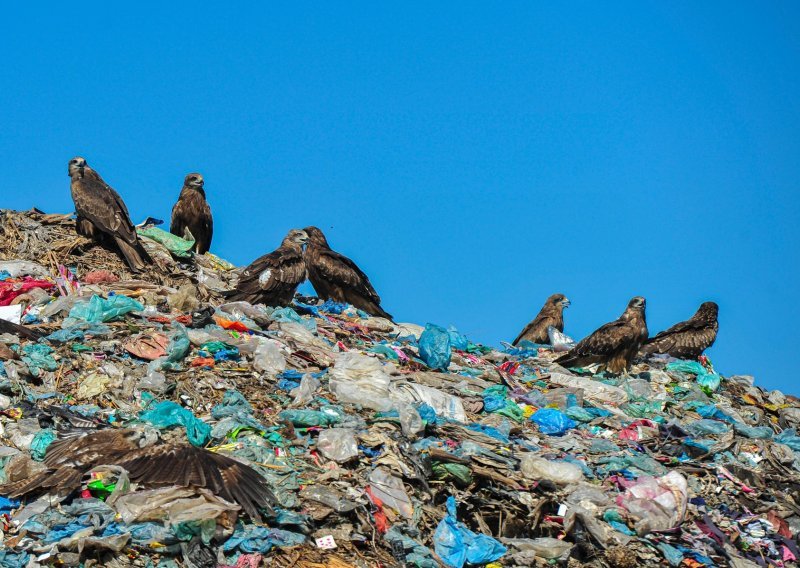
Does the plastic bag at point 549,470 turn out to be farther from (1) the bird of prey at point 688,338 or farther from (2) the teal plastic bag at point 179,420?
(1) the bird of prey at point 688,338

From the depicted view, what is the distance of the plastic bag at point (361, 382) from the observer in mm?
8562

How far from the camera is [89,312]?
9.56 m

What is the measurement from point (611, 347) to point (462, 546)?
19.9ft

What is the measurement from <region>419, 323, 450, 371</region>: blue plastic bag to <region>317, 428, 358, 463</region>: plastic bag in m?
3.04

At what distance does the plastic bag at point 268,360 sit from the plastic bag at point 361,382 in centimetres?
50

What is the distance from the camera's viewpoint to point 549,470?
8055 mm

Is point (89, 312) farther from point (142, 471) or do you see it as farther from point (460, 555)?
point (460, 555)

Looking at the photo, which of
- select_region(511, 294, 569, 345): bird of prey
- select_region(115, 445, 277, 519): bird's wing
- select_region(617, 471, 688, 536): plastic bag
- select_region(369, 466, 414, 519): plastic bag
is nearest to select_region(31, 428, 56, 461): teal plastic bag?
select_region(115, 445, 277, 519): bird's wing

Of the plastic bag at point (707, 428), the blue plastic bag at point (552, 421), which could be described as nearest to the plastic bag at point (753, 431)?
the plastic bag at point (707, 428)

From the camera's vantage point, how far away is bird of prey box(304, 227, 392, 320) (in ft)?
45.9

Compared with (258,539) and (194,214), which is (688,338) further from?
(258,539)

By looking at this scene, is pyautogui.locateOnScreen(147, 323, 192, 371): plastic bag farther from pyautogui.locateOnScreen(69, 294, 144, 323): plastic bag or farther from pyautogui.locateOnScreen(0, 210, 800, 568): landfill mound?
pyautogui.locateOnScreen(69, 294, 144, 323): plastic bag

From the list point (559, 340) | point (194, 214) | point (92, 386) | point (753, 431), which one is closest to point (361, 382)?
point (92, 386)

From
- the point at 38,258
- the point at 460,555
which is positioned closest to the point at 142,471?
the point at 460,555
